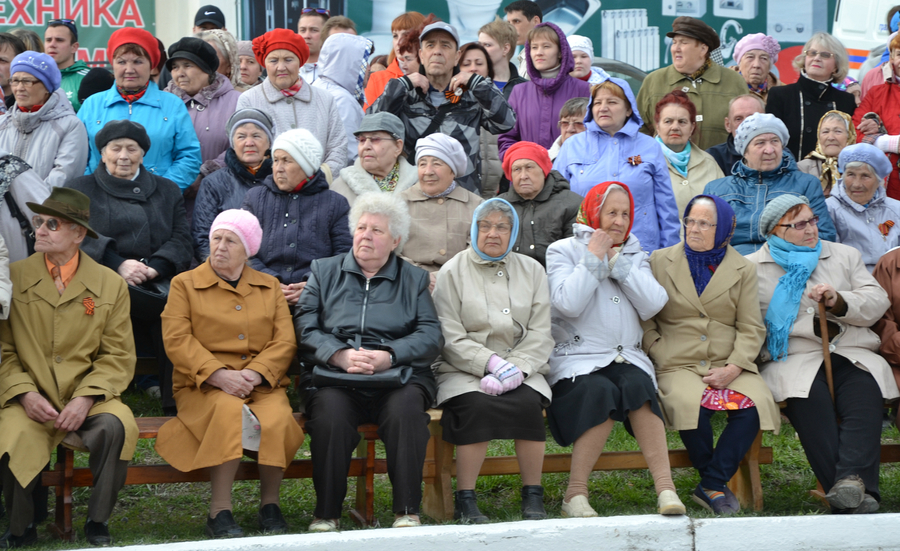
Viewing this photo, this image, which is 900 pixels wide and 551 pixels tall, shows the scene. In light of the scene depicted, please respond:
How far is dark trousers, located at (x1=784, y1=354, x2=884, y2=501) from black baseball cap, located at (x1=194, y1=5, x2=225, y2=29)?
18.9ft

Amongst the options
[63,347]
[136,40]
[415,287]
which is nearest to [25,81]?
[136,40]

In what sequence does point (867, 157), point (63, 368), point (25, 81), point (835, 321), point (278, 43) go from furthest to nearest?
point (278, 43) → point (867, 157) → point (25, 81) → point (835, 321) → point (63, 368)

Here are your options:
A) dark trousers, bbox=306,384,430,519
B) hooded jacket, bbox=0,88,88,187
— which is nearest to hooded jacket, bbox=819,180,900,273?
dark trousers, bbox=306,384,430,519

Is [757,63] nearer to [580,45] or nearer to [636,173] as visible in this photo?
[580,45]

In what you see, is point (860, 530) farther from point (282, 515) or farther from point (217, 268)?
point (217, 268)

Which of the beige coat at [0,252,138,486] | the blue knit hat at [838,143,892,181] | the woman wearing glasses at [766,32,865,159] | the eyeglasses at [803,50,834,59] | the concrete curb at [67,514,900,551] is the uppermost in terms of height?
the eyeglasses at [803,50,834,59]

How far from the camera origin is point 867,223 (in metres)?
6.03

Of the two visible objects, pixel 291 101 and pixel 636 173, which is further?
pixel 291 101

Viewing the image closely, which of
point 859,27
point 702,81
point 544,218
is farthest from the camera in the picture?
point 859,27

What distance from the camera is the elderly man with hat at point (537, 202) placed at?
5.56m

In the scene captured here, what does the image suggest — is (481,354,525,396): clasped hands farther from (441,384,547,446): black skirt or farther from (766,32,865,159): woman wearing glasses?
(766,32,865,159): woman wearing glasses

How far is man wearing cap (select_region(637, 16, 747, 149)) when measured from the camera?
6.97m

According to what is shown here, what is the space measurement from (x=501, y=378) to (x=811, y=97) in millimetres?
4032

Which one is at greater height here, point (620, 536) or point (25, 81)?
point (25, 81)
